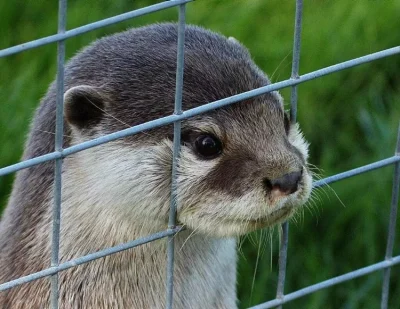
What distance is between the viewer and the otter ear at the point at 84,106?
2.54 meters

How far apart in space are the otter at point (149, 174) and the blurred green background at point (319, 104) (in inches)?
33.0

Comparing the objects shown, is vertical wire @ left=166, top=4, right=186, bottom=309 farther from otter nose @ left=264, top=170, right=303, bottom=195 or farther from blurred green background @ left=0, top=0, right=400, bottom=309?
blurred green background @ left=0, top=0, right=400, bottom=309

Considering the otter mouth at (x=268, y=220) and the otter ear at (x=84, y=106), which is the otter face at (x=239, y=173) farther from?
the otter ear at (x=84, y=106)

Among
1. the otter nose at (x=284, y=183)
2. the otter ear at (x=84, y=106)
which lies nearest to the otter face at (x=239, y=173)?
the otter nose at (x=284, y=183)

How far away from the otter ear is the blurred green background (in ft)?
3.31

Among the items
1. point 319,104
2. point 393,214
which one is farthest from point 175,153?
point 319,104

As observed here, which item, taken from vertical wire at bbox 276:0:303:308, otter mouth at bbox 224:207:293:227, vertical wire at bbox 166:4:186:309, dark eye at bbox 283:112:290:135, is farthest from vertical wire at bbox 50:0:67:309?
dark eye at bbox 283:112:290:135

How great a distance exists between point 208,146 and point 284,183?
22 cm

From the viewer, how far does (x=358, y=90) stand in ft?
13.5

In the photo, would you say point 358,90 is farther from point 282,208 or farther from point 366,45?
point 282,208

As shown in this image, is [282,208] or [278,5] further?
[278,5]

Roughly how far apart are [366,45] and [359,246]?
2.83 ft

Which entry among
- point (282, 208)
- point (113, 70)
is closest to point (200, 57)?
point (113, 70)

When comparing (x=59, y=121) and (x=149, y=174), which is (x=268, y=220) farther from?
(x=59, y=121)
